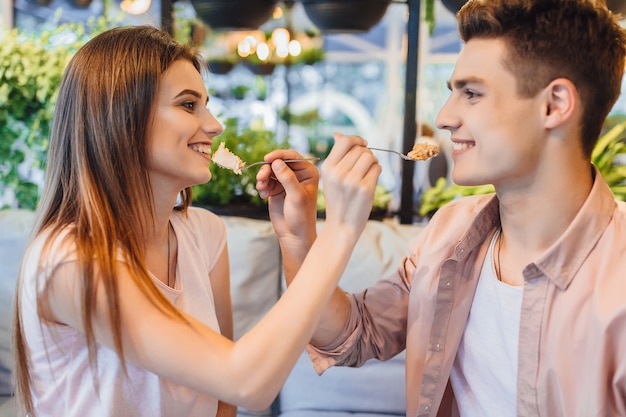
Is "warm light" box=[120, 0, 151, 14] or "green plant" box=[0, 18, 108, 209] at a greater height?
"warm light" box=[120, 0, 151, 14]

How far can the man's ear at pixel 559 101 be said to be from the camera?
1.28 meters

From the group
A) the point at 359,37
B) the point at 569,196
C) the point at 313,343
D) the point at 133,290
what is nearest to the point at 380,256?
the point at 313,343

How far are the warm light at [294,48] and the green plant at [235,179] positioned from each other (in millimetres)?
627

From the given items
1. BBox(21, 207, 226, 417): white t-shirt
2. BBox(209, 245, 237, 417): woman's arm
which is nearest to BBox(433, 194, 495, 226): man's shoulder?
BBox(209, 245, 237, 417): woman's arm

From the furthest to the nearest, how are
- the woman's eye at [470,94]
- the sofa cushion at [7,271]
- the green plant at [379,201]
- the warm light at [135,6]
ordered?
the warm light at [135,6] < the green plant at [379,201] < the sofa cushion at [7,271] < the woman's eye at [470,94]

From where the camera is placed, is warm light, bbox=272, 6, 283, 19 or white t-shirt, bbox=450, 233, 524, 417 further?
warm light, bbox=272, 6, 283, 19

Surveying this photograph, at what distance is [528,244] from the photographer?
1.37 m

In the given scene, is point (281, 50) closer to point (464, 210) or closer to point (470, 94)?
point (464, 210)

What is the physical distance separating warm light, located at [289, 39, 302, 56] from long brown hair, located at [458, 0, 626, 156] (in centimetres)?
204

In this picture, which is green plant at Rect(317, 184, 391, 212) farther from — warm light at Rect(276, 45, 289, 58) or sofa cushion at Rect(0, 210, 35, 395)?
sofa cushion at Rect(0, 210, 35, 395)

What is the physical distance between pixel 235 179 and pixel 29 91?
998mm

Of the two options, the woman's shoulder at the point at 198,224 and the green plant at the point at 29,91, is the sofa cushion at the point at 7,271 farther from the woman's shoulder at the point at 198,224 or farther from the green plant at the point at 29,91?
the woman's shoulder at the point at 198,224

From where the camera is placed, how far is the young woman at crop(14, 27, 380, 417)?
3.68 feet

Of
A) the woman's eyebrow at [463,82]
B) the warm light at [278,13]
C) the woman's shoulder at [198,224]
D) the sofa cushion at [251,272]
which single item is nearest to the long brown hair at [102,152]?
the woman's shoulder at [198,224]
